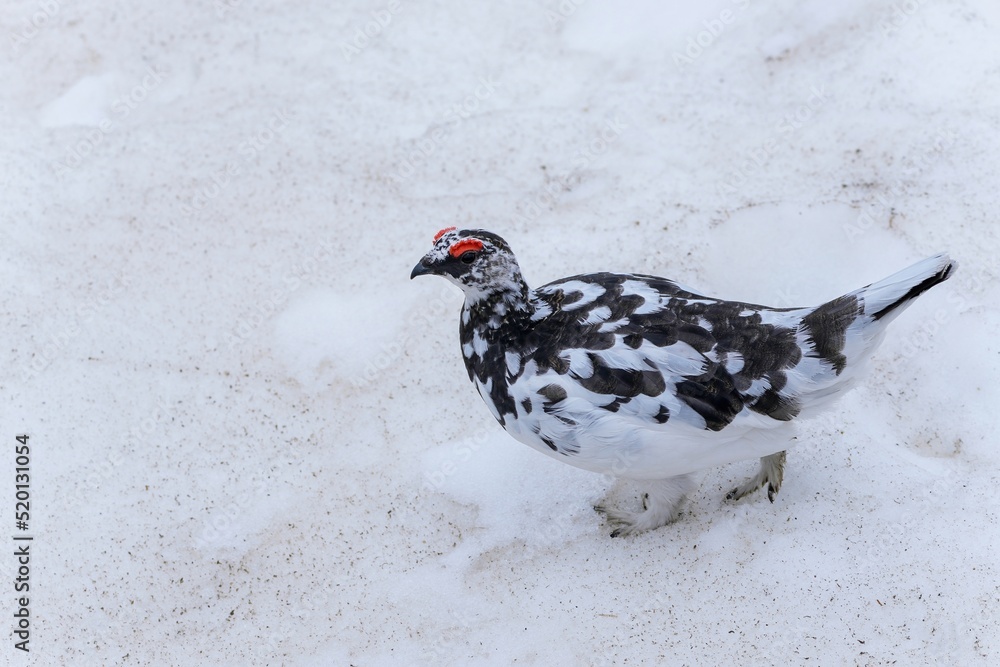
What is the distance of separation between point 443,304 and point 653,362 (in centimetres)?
206

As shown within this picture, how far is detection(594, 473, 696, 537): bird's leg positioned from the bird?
21mm

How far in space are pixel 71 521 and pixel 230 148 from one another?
9.93 ft

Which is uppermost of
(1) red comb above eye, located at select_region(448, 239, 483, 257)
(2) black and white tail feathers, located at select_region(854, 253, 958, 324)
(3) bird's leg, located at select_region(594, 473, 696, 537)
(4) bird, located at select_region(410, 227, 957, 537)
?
(2) black and white tail feathers, located at select_region(854, 253, 958, 324)

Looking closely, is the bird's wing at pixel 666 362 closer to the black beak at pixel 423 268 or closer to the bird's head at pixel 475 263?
the bird's head at pixel 475 263

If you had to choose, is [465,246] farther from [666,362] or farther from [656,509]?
[656,509]

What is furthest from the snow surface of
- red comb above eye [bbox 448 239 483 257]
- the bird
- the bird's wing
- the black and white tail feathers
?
red comb above eye [bbox 448 239 483 257]

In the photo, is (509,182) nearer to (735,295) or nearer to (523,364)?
(735,295)

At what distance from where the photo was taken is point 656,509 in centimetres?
439

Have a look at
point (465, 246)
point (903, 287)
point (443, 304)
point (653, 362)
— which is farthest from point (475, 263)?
point (903, 287)

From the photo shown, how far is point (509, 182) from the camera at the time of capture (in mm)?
6137

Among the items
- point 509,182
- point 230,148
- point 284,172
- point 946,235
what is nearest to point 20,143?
point 230,148

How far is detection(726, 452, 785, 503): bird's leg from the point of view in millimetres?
4395

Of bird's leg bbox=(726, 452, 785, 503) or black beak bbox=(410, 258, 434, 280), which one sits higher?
black beak bbox=(410, 258, 434, 280)

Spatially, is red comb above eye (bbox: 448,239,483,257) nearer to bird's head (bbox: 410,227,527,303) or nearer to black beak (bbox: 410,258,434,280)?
bird's head (bbox: 410,227,527,303)
